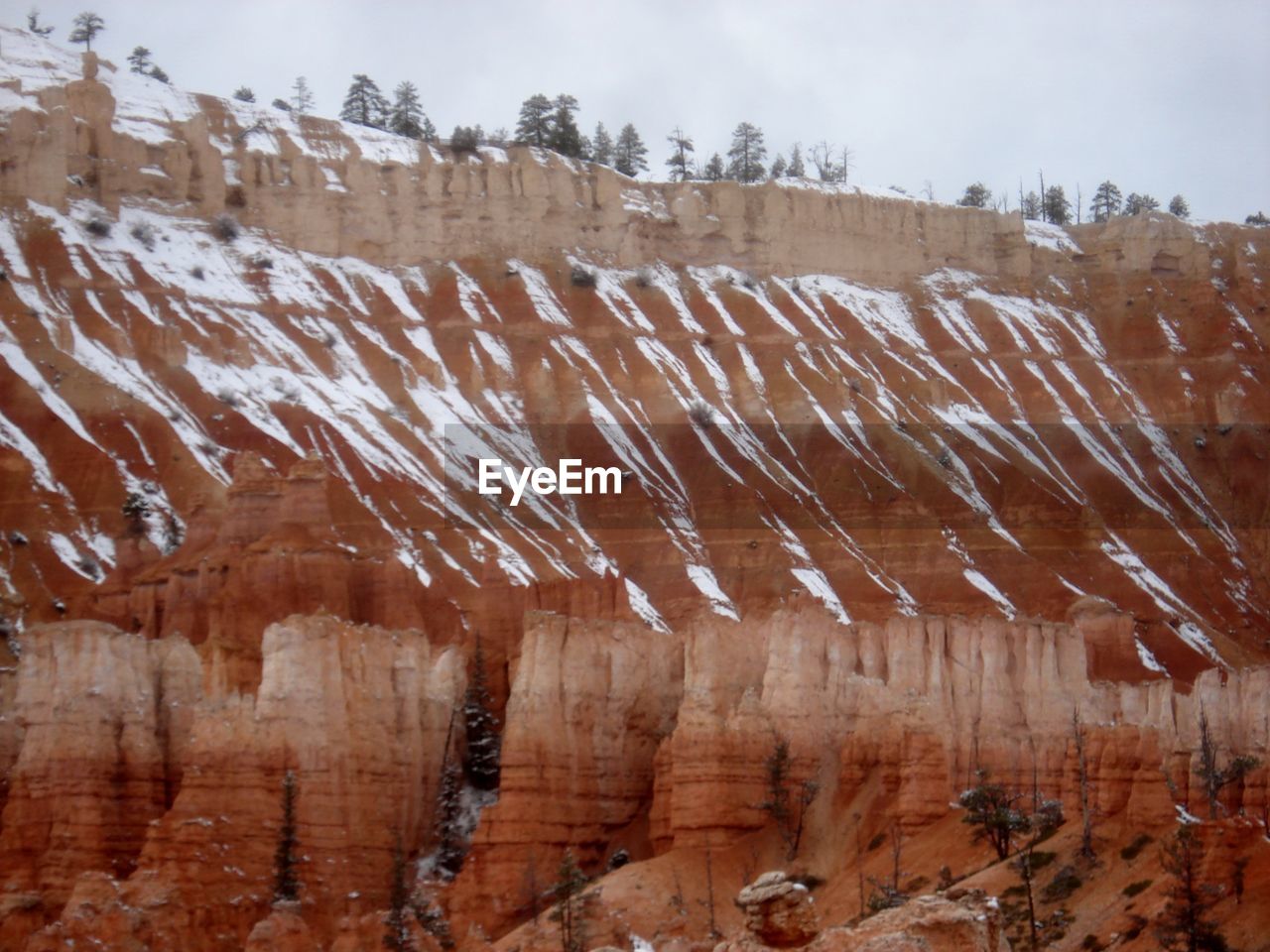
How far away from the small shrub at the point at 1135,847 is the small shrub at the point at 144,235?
67164 millimetres

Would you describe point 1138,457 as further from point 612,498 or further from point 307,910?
point 307,910

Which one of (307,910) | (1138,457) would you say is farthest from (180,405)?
(1138,457)

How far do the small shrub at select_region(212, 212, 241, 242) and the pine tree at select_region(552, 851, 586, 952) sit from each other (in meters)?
57.1

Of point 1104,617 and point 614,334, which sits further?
Answer: point 614,334

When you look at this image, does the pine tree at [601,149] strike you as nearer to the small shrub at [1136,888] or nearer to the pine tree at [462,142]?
the pine tree at [462,142]

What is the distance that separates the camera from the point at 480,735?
7319cm

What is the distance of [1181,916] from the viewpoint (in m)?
42.3

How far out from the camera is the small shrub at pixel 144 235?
107m

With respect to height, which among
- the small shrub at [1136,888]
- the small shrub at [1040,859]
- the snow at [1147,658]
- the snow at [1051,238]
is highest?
the snow at [1051,238]

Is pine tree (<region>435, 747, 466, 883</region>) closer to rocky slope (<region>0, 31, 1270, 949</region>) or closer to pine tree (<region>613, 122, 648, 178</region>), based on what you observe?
rocky slope (<region>0, 31, 1270, 949</region>)

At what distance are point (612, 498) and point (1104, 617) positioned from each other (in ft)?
71.9

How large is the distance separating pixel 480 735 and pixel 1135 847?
26919mm

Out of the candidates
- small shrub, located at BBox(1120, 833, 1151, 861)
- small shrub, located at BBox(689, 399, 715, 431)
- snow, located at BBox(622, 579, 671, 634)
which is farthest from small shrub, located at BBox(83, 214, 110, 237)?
small shrub, located at BBox(1120, 833, 1151, 861)

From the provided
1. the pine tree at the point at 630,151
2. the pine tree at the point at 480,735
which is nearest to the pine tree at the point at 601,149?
the pine tree at the point at 630,151
